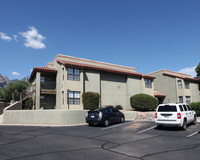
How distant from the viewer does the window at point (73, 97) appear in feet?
73.6

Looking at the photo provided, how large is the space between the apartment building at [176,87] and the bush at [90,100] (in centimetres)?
1768

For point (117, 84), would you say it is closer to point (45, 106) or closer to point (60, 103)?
point (60, 103)

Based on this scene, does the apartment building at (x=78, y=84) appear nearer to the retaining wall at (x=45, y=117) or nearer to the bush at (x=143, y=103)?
the bush at (x=143, y=103)

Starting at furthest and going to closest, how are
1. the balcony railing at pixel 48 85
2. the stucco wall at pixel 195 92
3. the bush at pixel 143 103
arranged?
the stucco wall at pixel 195 92 < the balcony railing at pixel 48 85 < the bush at pixel 143 103

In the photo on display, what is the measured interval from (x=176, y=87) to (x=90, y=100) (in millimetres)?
18621

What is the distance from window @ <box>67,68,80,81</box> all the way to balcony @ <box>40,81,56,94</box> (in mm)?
3652

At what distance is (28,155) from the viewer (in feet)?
21.1

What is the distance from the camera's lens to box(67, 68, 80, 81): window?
22.9 meters

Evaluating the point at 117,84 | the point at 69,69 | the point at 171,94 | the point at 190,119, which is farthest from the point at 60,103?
the point at 171,94

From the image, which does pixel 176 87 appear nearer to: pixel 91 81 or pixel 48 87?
pixel 91 81

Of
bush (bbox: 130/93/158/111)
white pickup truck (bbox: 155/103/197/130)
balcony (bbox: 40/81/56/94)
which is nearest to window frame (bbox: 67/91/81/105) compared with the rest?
balcony (bbox: 40/81/56/94)

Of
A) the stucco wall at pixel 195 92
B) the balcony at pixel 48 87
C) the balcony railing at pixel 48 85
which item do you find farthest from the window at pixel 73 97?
the stucco wall at pixel 195 92

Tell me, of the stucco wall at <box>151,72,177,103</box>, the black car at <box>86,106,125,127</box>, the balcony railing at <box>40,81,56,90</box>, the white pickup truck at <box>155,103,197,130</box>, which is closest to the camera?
the white pickup truck at <box>155,103,197,130</box>

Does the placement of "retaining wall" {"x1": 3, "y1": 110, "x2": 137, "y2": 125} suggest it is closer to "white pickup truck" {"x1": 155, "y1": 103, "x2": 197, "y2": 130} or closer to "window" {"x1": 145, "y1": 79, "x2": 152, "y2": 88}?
"white pickup truck" {"x1": 155, "y1": 103, "x2": 197, "y2": 130}
